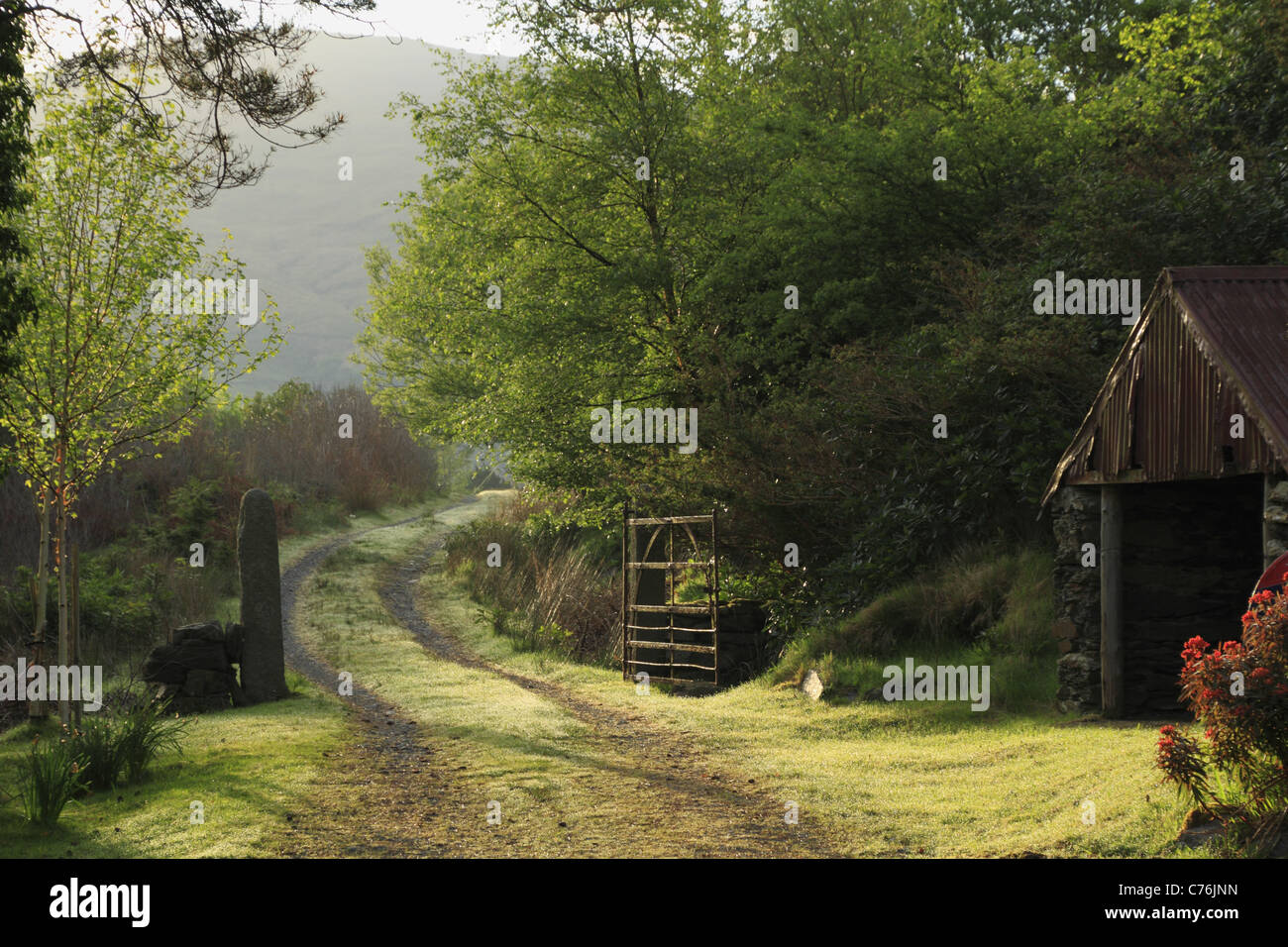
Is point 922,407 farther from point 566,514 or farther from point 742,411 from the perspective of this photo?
point 566,514

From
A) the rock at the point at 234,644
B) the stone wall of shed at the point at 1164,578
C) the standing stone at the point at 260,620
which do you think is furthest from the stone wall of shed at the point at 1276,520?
the rock at the point at 234,644

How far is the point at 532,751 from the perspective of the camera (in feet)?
37.4

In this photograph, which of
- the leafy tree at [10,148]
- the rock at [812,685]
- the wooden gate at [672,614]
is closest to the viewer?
the leafy tree at [10,148]

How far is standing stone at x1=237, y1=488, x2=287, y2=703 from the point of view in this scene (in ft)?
53.3

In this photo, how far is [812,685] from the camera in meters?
14.1

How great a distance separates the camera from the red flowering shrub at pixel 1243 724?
21.2 feet

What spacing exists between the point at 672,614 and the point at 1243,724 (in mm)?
11327

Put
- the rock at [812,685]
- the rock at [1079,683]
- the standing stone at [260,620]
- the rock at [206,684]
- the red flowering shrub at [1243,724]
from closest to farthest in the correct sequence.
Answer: the red flowering shrub at [1243,724]
the rock at [1079,683]
the rock at [812,685]
the rock at [206,684]
the standing stone at [260,620]

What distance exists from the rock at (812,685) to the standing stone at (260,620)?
7.70 m

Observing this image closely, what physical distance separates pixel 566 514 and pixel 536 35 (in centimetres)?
925

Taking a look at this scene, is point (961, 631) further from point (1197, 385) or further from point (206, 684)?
point (206, 684)

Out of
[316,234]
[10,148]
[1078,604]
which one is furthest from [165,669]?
[316,234]

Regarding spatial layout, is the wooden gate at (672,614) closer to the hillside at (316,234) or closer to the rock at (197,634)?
the rock at (197,634)
